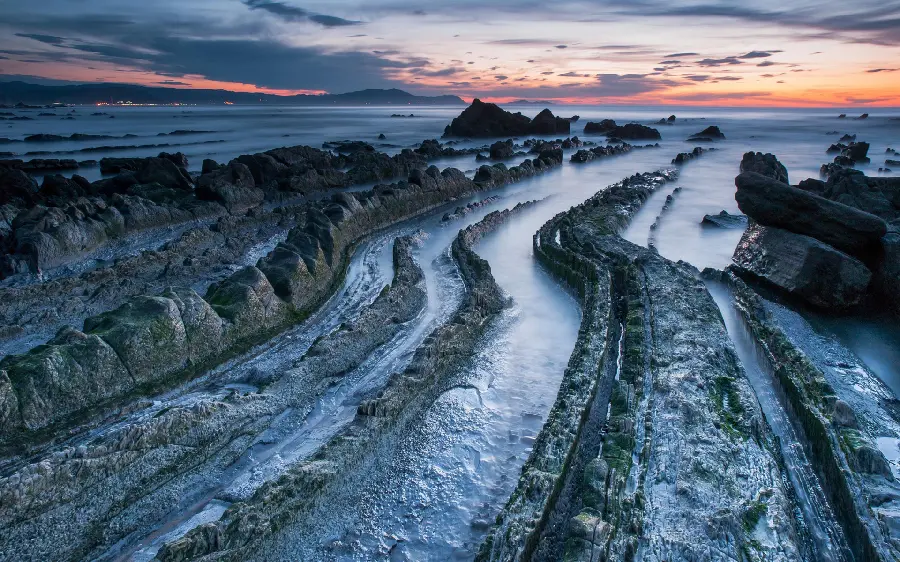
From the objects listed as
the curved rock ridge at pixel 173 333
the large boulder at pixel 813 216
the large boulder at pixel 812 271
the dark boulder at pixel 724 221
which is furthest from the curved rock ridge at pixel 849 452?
the dark boulder at pixel 724 221

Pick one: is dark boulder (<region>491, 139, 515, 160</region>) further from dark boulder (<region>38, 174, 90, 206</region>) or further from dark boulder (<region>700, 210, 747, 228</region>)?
dark boulder (<region>38, 174, 90, 206</region>)

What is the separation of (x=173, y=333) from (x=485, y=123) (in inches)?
1693

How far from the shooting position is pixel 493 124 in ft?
152

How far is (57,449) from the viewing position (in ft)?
14.0

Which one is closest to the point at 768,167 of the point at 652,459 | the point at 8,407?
the point at 652,459

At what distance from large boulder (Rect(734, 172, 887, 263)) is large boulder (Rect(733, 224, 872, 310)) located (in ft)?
1.03

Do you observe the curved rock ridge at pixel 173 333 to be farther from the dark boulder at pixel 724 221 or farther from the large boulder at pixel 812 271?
the dark boulder at pixel 724 221

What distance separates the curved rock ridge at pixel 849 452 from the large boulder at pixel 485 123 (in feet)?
135

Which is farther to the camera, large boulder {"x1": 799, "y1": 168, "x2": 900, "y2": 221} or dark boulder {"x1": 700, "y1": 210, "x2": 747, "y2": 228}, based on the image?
dark boulder {"x1": 700, "y1": 210, "x2": 747, "y2": 228}

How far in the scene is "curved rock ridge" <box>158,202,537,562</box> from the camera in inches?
134

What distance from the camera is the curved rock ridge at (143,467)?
3582 millimetres

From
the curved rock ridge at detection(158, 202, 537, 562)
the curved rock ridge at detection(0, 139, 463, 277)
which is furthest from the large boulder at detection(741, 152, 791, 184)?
the curved rock ridge at detection(158, 202, 537, 562)

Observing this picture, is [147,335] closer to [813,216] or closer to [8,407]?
[8,407]

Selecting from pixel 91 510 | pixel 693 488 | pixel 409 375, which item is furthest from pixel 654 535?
pixel 91 510
